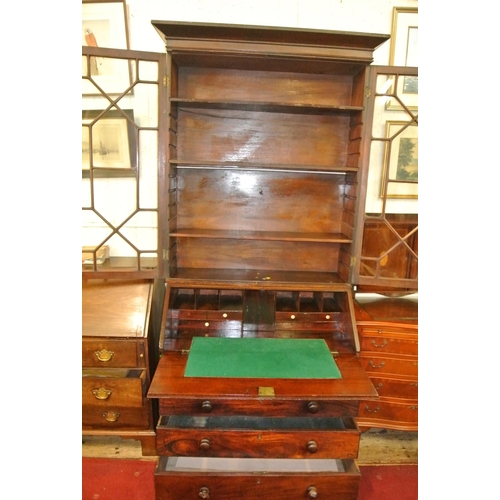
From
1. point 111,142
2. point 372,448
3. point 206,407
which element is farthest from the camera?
point 372,448

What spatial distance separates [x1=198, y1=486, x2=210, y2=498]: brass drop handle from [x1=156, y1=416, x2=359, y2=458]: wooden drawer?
124 millimetres

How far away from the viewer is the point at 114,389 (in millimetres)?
1657

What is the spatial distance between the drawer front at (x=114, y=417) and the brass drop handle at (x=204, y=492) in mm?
553

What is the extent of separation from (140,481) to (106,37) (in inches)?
96.2

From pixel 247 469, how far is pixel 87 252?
4.29 feet

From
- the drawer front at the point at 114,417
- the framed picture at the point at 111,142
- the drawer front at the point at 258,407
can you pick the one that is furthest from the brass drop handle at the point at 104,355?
the framed picture at the point at 111,142

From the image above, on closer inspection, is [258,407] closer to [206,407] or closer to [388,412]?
[206,407]

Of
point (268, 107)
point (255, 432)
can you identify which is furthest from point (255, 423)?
point (268, 107)

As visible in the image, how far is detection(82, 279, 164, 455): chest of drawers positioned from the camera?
1644mm

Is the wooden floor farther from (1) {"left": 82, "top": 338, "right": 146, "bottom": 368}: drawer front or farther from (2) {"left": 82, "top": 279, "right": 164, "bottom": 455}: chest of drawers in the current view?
(1) {"left": 82, "top": 338, "right": 146, "bottom": 368}: drawer front

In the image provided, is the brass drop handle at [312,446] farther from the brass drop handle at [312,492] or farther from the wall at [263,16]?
the wall at [263,16]

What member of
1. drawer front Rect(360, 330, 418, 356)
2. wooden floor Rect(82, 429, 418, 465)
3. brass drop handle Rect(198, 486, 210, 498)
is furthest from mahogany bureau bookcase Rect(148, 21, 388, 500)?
wooden floor Rect(82, 429, 418, 465)

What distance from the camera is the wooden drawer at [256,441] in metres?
1.29

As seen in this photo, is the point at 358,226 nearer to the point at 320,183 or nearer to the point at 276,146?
the point at 320,183
